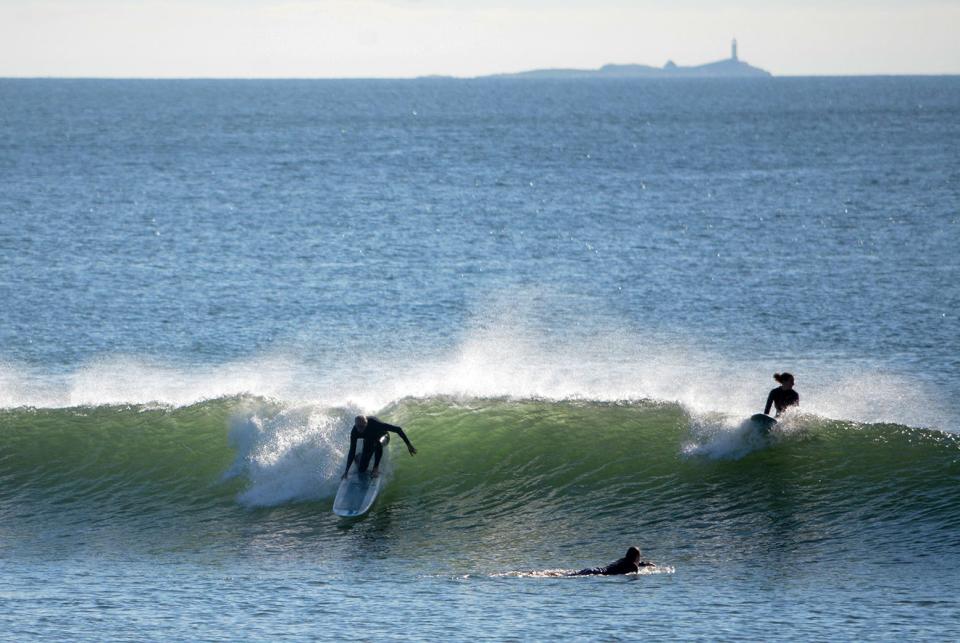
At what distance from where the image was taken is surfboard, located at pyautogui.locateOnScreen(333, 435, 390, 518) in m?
20.9

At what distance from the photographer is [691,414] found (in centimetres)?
2442

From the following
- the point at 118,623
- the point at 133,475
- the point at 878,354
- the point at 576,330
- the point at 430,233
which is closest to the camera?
the point at 118,623

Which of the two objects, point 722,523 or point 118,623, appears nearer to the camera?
point 118,623

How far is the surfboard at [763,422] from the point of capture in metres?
22.9

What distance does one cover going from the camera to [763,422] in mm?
22953

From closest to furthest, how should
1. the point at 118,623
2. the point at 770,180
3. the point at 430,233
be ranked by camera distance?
Result: 1. the point at 118,623
2. the point at 430,233
3. the point at 770,180

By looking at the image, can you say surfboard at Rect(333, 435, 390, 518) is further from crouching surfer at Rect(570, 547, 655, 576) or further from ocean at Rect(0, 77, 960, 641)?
crouching surfer at Rect(570, 547, 655, 576)

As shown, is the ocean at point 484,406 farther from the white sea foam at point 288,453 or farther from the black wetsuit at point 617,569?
the black wetsuit at point 617,569

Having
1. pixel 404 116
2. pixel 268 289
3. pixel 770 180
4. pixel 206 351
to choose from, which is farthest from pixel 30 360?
pixel 404 116

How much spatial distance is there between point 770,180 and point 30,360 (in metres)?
56.4

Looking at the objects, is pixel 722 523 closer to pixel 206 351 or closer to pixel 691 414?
pixel 691 414

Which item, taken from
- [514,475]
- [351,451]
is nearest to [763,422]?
[514,475]

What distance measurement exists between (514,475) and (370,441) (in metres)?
2.72

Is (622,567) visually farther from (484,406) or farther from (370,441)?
(484,406)
